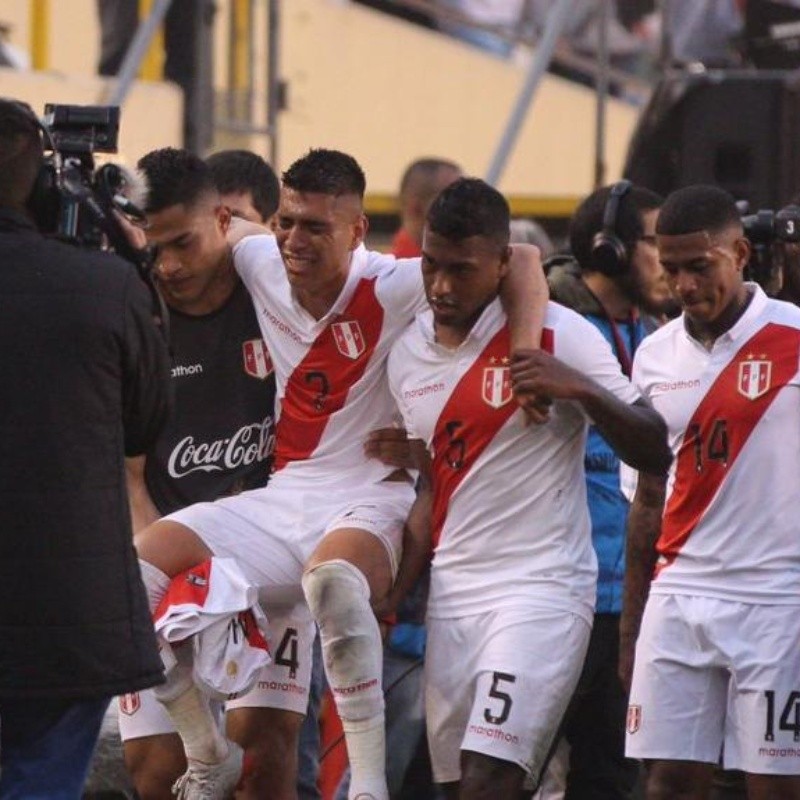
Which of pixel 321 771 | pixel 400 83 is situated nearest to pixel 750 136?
pixel 400 83

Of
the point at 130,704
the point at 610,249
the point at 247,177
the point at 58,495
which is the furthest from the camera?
the point at 247,177

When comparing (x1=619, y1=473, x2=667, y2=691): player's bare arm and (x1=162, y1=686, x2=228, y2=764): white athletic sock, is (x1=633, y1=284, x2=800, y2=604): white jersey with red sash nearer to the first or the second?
(x1=619, y1=473, x2=667, y2=691): player's bare arm

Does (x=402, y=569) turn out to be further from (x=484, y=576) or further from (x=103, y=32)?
(x=103, y=32)

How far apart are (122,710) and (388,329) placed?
1457mm

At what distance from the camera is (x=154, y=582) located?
686 cm

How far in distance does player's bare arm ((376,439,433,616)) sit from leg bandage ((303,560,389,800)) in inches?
9.9

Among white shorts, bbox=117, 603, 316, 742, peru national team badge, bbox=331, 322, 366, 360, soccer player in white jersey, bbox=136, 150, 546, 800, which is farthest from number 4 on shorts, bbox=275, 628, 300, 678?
peru national team badge, bbox=331, 322, 366, 360

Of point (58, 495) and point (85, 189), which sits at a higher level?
point (85, 189)

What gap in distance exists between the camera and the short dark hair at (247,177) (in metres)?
8.40

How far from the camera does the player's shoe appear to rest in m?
6.90

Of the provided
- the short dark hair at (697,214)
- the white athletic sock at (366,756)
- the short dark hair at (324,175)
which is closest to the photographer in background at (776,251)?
the short dark hair at (697,214)

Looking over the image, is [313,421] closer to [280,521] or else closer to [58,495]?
[280,521]

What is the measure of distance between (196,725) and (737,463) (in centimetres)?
173

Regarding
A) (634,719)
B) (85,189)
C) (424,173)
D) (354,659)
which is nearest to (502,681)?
(354,659)
